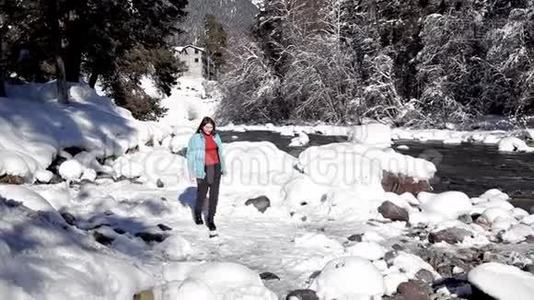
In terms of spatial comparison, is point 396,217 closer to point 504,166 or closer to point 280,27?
point 504,166

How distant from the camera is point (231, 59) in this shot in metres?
40.8

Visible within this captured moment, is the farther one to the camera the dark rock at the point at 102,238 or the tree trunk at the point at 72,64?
the tree trunk at the point at 72,64

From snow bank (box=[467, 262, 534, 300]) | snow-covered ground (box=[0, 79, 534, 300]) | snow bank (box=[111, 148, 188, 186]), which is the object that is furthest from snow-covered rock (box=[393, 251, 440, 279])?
snow bank (box=[111, 148, 188, 186])

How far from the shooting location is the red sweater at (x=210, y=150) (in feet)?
24.4

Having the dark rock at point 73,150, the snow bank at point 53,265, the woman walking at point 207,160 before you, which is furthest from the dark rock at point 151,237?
the dark rock at point 73,150

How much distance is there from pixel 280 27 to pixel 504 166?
2460cm

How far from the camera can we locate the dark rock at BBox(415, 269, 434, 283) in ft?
19.4

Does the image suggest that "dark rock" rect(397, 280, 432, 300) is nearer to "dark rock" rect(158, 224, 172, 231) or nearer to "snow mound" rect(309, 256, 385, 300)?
"snow mound" rect(309, 256, 385, 300)

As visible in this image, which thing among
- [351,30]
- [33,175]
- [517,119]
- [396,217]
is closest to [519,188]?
[396,217]

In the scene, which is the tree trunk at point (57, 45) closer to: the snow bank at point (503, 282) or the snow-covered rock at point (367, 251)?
the snow-covered rock at point (367, 251)

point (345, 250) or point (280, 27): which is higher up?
point (280, 27)

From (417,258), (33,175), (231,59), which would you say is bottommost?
(417,258)

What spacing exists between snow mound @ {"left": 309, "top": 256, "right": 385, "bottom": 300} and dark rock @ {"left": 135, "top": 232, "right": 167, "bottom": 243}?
2.26m

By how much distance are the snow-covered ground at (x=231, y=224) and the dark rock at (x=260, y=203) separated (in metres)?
0.02
